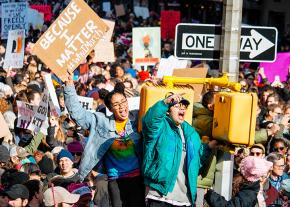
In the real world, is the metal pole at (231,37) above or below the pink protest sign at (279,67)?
above

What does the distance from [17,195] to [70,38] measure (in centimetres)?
430

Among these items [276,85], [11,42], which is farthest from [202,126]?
[276,85]

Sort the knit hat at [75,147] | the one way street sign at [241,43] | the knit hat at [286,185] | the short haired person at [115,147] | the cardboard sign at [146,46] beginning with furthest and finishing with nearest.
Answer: the cardboard sign at [146,46] → the knit hat at [75,147] → the knit hat at [286,185] → the one way street sign at [241,43] → the short haired person at [115,147]

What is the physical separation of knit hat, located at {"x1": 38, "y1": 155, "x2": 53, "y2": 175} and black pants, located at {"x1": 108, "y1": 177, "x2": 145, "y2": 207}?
2158 millimetres

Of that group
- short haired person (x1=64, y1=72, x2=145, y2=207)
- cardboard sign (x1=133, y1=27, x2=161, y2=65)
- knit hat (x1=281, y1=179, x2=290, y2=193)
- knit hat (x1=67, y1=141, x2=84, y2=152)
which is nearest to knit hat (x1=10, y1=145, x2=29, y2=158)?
knit hat (x1=67, y1=141, x2=84, y2=152)

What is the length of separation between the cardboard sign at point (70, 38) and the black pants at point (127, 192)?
11.1 feet

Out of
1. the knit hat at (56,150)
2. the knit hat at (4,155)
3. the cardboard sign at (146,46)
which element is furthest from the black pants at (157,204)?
the cardboard sign at (146,46)

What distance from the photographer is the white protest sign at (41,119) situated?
11430 millimetres

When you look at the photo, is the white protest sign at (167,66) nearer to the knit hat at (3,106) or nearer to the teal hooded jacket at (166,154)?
the knit hat at (3,106)

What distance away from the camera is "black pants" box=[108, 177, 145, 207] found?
25.6 ft

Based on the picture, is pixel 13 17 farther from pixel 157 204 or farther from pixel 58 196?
pixel 157 204

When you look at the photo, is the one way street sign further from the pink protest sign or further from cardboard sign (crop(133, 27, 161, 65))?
cardboard sign (crop(133, 27, 161, 65))

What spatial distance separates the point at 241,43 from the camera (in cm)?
837

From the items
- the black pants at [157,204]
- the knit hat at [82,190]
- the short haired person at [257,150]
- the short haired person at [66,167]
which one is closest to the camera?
the black pants at [157,204]
